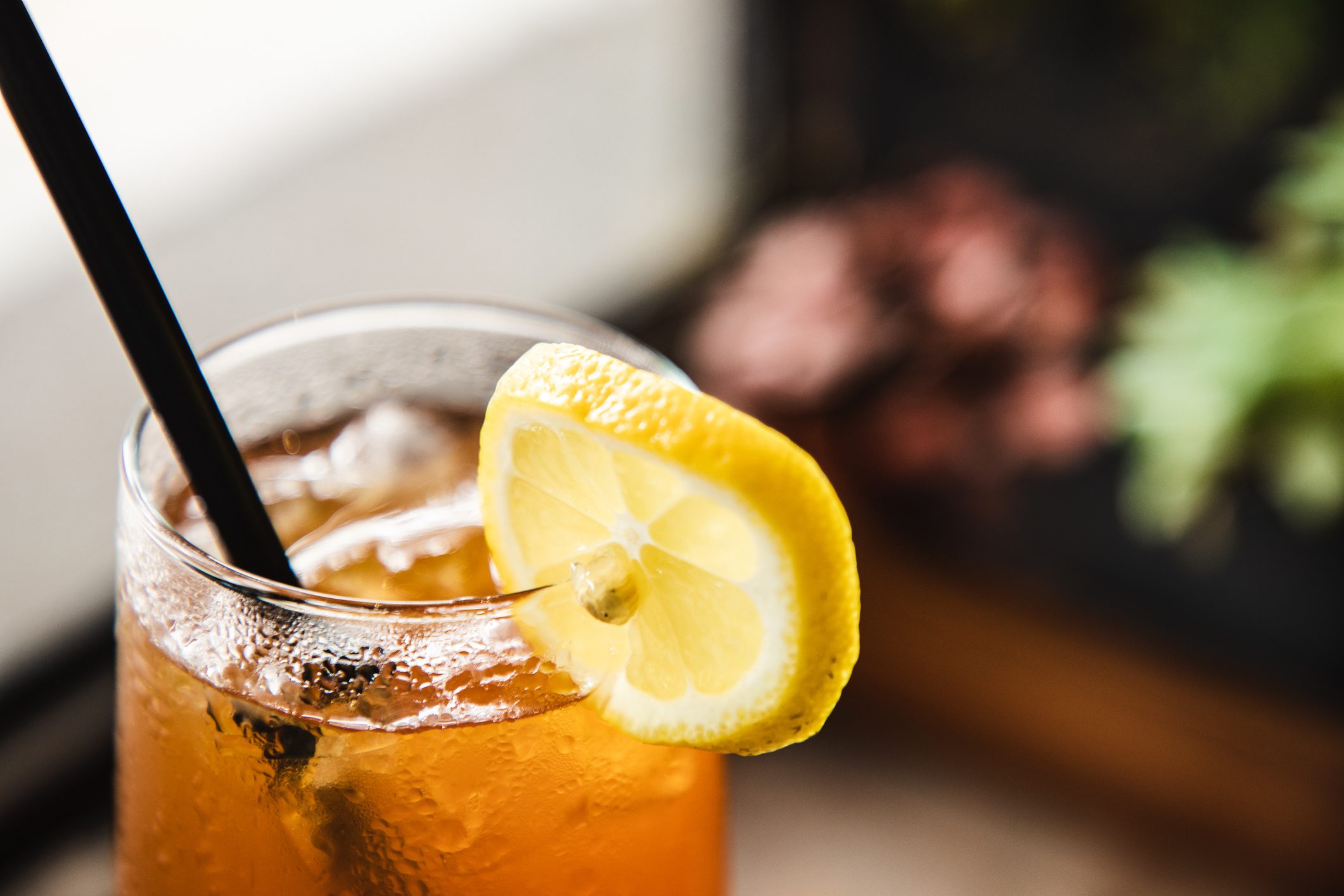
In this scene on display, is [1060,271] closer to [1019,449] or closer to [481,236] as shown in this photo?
[1019,449]

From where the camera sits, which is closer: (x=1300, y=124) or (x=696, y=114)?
(x=1300, y=124)

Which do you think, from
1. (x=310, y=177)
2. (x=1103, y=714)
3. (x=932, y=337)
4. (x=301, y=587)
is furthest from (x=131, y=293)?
(x=1103, y=714)

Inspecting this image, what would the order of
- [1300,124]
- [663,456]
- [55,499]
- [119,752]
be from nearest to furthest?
[663,456], [119,752], [55,499], [1300,124]

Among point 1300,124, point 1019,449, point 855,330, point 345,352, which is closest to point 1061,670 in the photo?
point 1019,449

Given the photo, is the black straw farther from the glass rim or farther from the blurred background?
the blurred background

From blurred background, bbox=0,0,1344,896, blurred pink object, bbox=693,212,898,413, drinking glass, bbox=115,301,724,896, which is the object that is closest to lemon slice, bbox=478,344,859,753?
drinking glass, bbox=115,301,724,896

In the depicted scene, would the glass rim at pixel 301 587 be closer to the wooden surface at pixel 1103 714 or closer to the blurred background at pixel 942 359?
the blurred background at pixel 942 359

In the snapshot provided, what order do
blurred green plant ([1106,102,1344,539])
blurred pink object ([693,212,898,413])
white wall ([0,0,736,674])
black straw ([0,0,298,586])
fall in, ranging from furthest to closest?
blurred pink object ([693,212,898,413]), blurred green plant ([1106,102,1344,539]), white wall ([0,0,736,674]), black straw ([0,0,298,586])
